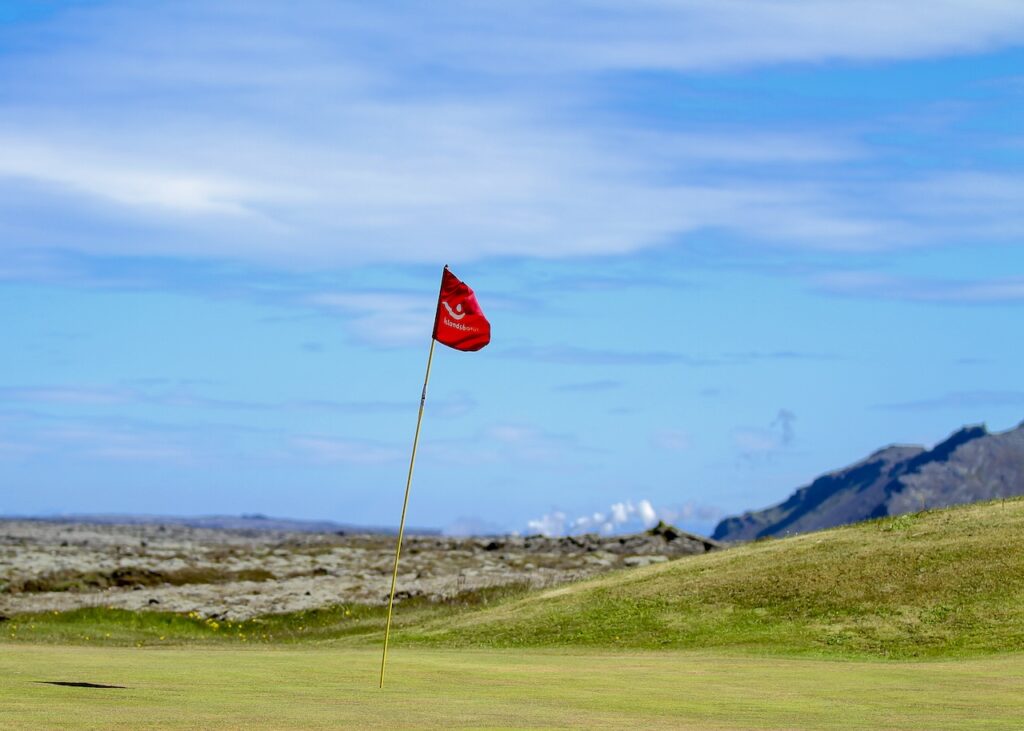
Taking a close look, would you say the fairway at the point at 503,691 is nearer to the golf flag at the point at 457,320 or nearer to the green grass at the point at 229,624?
the golf flag at the point at 457,320

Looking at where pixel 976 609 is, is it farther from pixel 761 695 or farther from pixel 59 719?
pixel 59 719

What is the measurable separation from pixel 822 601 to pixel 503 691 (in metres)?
18.7

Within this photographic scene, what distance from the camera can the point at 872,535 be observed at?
177 feet

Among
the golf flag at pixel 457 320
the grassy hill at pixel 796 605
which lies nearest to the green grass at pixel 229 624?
the grassy hill at pixel 796 605

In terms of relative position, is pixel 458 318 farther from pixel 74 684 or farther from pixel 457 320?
pixel 74 684

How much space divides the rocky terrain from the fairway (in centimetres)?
2866

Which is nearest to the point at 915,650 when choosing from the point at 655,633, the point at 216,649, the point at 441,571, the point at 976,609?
the point at 976,609

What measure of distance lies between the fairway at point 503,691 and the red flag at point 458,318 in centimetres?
792

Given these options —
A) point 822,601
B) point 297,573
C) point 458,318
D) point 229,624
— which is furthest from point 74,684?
point 297,573

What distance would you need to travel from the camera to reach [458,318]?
34.3 metres

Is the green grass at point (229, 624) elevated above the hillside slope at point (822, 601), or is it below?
below

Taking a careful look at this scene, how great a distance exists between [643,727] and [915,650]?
19.1m

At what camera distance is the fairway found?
25.5 m

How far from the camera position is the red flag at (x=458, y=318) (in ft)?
112
